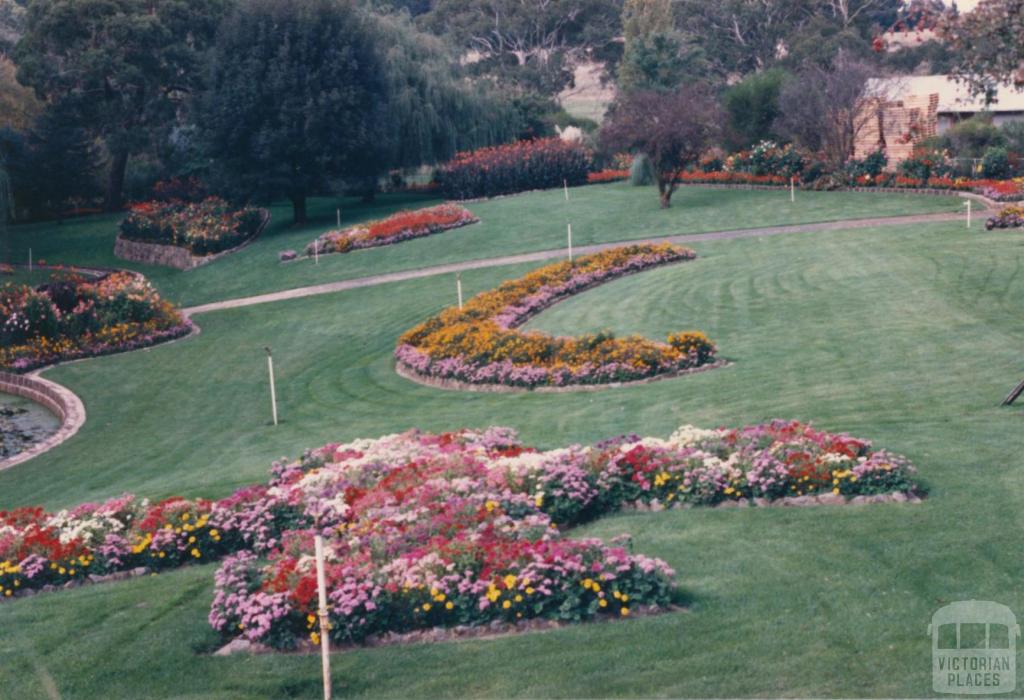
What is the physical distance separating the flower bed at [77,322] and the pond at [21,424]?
2.56 meters

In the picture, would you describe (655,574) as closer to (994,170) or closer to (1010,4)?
(1010,4)

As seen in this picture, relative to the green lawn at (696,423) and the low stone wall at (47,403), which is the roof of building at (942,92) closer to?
the green lawn at (696,423)

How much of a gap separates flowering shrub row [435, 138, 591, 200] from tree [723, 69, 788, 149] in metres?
7.34

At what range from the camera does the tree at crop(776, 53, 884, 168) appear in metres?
46.2

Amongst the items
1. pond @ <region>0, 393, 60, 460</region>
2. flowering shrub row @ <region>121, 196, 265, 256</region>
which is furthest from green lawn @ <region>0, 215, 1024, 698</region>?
flowering shrub row @ <region>121, 196, 265, 256</region>

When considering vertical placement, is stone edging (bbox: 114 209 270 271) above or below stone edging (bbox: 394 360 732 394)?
above

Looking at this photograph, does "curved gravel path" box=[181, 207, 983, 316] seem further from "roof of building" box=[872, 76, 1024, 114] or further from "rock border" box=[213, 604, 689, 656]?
"rock border" box=[213, 604, 689, 656]

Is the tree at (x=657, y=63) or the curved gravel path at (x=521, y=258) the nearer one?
the curved gravel path at (x=521, y=258)

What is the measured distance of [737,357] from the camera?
66.2 ft

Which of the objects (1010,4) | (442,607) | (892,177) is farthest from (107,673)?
(892,177)

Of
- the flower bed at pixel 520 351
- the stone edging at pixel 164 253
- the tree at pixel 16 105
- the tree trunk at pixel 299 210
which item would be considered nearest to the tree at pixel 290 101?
the tree trunk at pixel 299 210

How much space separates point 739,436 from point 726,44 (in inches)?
3202

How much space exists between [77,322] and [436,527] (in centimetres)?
2316

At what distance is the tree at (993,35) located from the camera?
13.5 metres
